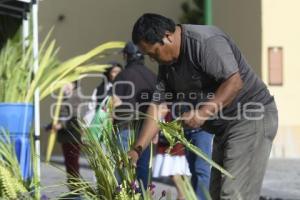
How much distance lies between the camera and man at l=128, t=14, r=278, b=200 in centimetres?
431

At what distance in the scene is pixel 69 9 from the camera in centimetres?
1517

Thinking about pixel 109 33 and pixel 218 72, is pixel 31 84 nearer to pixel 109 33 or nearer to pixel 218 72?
pixel 218 72

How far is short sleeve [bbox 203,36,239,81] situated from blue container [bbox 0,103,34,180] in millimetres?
2938

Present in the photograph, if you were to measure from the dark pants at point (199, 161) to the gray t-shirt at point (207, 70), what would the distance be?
194cm

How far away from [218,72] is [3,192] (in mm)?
1509

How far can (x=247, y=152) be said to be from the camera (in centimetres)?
460

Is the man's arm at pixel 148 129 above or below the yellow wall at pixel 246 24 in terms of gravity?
below

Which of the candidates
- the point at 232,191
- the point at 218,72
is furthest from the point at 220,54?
the point at 232,191

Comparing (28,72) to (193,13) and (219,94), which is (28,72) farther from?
(193,13)

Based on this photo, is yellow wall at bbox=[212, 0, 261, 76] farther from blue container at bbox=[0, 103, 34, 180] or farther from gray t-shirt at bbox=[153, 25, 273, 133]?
gray t-shirt at bbox=[153, 25, 273, 133]

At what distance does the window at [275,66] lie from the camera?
43.9 feet

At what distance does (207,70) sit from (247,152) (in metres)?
0.58

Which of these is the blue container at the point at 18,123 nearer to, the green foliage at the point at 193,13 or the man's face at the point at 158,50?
the man's face at the point at 158,50

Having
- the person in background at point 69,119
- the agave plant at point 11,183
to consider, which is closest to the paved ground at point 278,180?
the person in background at point 69,119
